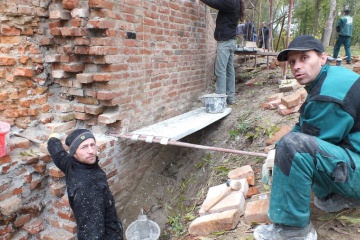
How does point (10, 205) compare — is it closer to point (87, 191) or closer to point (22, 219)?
point (22, 219)

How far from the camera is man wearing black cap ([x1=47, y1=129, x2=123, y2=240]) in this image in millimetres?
2270

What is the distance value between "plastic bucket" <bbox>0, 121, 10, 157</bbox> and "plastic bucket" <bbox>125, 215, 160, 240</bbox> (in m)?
1.49

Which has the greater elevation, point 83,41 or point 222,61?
point 83,41

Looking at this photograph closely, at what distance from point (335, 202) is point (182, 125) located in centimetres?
207

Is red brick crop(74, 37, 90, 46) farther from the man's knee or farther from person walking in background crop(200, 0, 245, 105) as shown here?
person walking in background crop(200, 0, 245, 105)

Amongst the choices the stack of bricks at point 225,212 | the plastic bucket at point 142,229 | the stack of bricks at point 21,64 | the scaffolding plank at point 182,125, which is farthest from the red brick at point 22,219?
the stack of bricks at point 225,212

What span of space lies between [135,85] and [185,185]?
148cm

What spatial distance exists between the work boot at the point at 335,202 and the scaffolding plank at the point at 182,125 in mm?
1643

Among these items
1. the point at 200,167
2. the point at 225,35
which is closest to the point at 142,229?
the point at 200,167

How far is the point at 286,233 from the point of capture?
178cm

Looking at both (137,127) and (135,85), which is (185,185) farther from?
(135,85)

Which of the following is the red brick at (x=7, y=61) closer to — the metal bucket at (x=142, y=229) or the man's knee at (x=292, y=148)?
the metal bucket at (x=142, y=229)

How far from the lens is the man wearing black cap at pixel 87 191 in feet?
7.45

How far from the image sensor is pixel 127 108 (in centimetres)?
321
